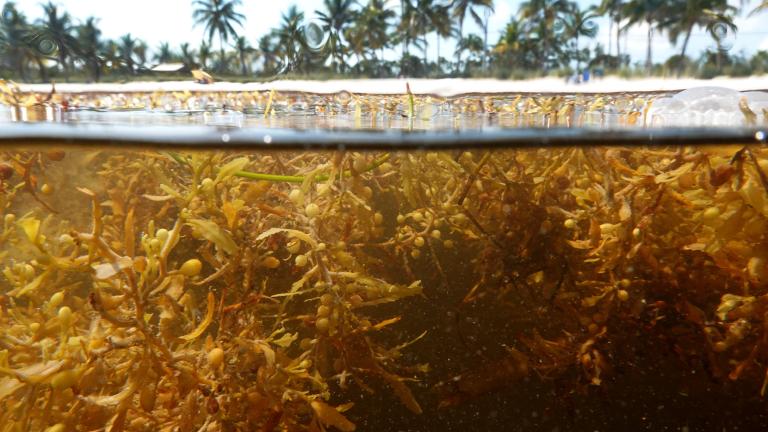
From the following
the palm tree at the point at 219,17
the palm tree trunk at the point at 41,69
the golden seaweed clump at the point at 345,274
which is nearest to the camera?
the golden seaweed clump at the point at 345,274

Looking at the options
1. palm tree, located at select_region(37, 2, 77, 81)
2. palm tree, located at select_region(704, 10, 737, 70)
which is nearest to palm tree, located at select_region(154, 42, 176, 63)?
palm tree, located at select_region(37, 2, 77, 81)

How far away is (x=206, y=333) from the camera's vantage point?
1303 millimetres

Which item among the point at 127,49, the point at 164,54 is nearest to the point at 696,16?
the point at 164,54

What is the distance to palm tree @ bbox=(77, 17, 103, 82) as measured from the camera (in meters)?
1.71

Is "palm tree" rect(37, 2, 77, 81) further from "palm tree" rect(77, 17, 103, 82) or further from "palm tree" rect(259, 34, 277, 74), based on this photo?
"palm tree" rect(259, 34, 277, 74)

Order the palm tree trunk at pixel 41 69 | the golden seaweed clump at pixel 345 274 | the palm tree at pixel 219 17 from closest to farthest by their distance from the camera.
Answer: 1. the golden seaweed clump at pixel 345 274
2. the palm tree at pixel 219 17
3. the palm tree trunk at pixel 41 69

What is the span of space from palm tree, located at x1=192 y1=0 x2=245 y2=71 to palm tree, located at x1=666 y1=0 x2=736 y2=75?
53.0 inches

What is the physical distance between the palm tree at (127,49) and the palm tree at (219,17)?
212 mm

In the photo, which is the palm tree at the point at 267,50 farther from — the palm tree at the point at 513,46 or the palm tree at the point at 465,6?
the palm tree at the point at 513,46

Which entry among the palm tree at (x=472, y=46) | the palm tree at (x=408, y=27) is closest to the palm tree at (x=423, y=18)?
the palm tree at (x=408, y=27)

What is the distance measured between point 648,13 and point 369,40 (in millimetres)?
872

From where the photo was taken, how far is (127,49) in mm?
1729

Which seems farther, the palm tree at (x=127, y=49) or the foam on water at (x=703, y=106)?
the foam on water at (x=703, y=106)

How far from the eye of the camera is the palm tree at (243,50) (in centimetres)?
173
